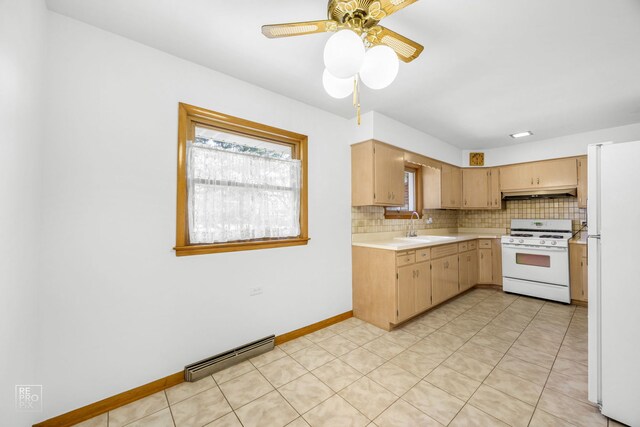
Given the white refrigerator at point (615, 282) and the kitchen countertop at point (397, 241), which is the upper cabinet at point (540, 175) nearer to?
the kitchen countertop at point (397, 241)

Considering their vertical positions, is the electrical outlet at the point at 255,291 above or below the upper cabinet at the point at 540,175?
below

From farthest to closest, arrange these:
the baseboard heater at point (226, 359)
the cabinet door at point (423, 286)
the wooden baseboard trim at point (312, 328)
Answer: the cabinet door at point (423, 286) → the wooden baseboard trim at point (312, 328) → the baseboard heater at point (226, 359)

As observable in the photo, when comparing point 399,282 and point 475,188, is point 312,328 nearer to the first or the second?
point 399,282

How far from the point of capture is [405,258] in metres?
2.92

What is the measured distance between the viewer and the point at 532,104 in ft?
9.52

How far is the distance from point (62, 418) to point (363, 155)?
11.0ft

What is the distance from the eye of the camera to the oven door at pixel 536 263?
3.68m

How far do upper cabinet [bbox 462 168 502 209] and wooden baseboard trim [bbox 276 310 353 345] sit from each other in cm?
325

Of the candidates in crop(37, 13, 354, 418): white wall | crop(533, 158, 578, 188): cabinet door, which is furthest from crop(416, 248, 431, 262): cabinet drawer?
crop(533, 158, 578, 188): cabinet door

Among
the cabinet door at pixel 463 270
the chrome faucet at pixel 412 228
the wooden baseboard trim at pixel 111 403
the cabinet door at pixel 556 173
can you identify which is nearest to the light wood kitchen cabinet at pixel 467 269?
the cabinet door at pixel 463 270

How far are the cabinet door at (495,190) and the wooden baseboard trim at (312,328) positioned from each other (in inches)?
136

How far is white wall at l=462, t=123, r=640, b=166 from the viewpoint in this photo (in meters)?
3.50

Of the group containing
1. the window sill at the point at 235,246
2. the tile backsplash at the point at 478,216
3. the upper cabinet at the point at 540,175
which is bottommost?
the window sill at the point at 235,246

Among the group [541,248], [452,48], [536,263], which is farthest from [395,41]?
[536,263]
